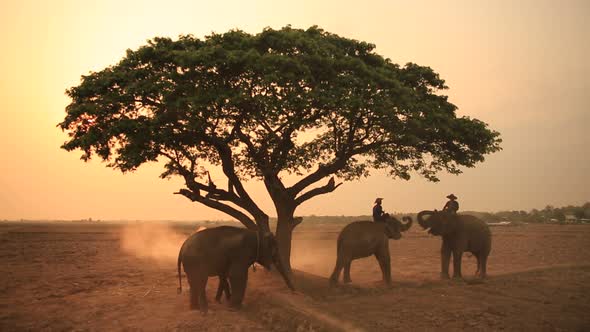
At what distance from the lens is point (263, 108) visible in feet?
49.4

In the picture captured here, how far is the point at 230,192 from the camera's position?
1744 cm

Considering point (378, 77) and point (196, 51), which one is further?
point (378, 77)

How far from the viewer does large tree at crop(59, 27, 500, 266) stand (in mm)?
14359

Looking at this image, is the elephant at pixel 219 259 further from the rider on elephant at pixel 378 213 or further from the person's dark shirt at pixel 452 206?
the person's dark shirt at pixel 452 206

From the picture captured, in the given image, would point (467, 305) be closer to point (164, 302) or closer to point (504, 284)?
point (504, 284)

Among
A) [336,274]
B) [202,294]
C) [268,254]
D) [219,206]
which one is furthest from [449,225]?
[202,294]

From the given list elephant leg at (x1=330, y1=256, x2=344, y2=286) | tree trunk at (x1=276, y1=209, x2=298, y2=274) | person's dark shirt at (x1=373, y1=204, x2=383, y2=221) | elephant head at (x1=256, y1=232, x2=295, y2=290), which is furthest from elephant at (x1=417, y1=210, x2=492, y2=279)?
elephant head at (x1=256, y1=232, x2=295, y2=290)

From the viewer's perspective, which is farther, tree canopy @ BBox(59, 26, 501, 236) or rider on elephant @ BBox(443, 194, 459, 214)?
rider on elephant @ BBox(443, 194, 459, 214)

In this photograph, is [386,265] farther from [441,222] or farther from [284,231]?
[284,231]

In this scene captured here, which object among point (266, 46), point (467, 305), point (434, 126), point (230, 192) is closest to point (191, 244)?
point (230, 192)

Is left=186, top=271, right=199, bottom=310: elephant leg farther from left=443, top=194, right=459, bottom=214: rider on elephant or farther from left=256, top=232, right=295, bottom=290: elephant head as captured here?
left=443, top=194, right=459, bottom=214: rider on elephant

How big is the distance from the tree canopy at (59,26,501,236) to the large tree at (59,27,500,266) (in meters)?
0.04

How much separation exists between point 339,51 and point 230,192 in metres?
6.45

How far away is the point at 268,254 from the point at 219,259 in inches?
67.4
